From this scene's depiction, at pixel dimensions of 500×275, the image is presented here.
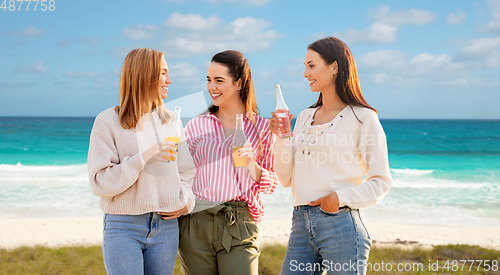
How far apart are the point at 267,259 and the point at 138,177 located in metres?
4.17

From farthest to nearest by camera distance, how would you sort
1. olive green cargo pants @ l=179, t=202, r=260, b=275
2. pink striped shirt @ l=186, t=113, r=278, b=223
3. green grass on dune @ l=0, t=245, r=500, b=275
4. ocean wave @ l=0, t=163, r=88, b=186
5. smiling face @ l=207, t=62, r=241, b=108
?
ocean wave @ l=0, t=163, r=88, b=186 → green grass on dune @ l=0, t=245, r=500, b=275 → smiling face @ l=207, t=62, r=241, b=108 → pink striped shirt @ l=186, t=113, r=278, b=223 → olive green cargo pants @ l=179, t=202, r=260, b=275

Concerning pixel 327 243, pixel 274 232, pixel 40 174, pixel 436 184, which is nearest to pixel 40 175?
pixel 40 174

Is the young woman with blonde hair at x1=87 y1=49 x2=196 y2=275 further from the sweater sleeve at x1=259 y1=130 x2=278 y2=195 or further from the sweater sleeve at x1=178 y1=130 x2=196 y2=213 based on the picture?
the sweater sleeve at x1=259 y1=130 x2=278 y2=195

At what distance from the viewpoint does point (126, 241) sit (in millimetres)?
2465

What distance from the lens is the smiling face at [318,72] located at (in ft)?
8.75

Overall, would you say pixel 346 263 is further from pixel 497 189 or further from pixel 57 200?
pixel 497 189

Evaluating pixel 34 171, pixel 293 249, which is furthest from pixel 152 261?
pixel 34 171

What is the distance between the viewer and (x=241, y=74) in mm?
3150

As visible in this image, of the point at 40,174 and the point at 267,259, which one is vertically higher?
the point at 40,174

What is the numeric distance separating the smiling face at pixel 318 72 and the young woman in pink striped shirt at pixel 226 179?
610mm

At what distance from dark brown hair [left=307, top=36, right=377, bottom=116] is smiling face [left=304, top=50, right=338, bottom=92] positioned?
0.03 metres

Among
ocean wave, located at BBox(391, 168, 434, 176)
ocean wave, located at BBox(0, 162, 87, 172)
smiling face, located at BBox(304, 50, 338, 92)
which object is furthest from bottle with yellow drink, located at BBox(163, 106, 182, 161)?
ocean wave, located at BBox(0, 162, 87, 172)

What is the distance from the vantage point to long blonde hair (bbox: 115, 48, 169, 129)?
8.73 feet

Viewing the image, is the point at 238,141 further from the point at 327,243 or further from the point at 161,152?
the point at 327,243
